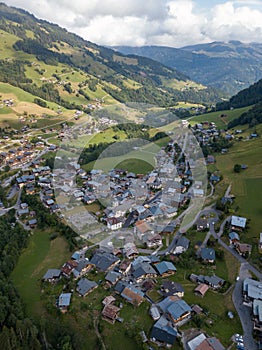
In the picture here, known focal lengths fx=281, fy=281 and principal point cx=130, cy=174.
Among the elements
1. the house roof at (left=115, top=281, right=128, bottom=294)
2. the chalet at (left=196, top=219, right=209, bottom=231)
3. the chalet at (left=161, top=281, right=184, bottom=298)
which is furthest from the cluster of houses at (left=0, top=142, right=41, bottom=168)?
the chalet at (left=161, top=281, right=184, bottom=298)

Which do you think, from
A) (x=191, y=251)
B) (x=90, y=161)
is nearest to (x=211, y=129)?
(x=90, y=161)

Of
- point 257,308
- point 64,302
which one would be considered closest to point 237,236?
point 257,308

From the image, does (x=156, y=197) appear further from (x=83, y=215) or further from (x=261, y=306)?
(x=261, y=306)

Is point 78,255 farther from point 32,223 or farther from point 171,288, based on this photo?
point 171,288

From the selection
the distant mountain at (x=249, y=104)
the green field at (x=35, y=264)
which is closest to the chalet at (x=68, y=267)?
the green field at (x=35, y=264)

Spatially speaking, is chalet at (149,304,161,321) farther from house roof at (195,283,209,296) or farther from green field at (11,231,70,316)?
green field at (11,231,70,316)

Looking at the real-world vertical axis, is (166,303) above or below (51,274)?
above
